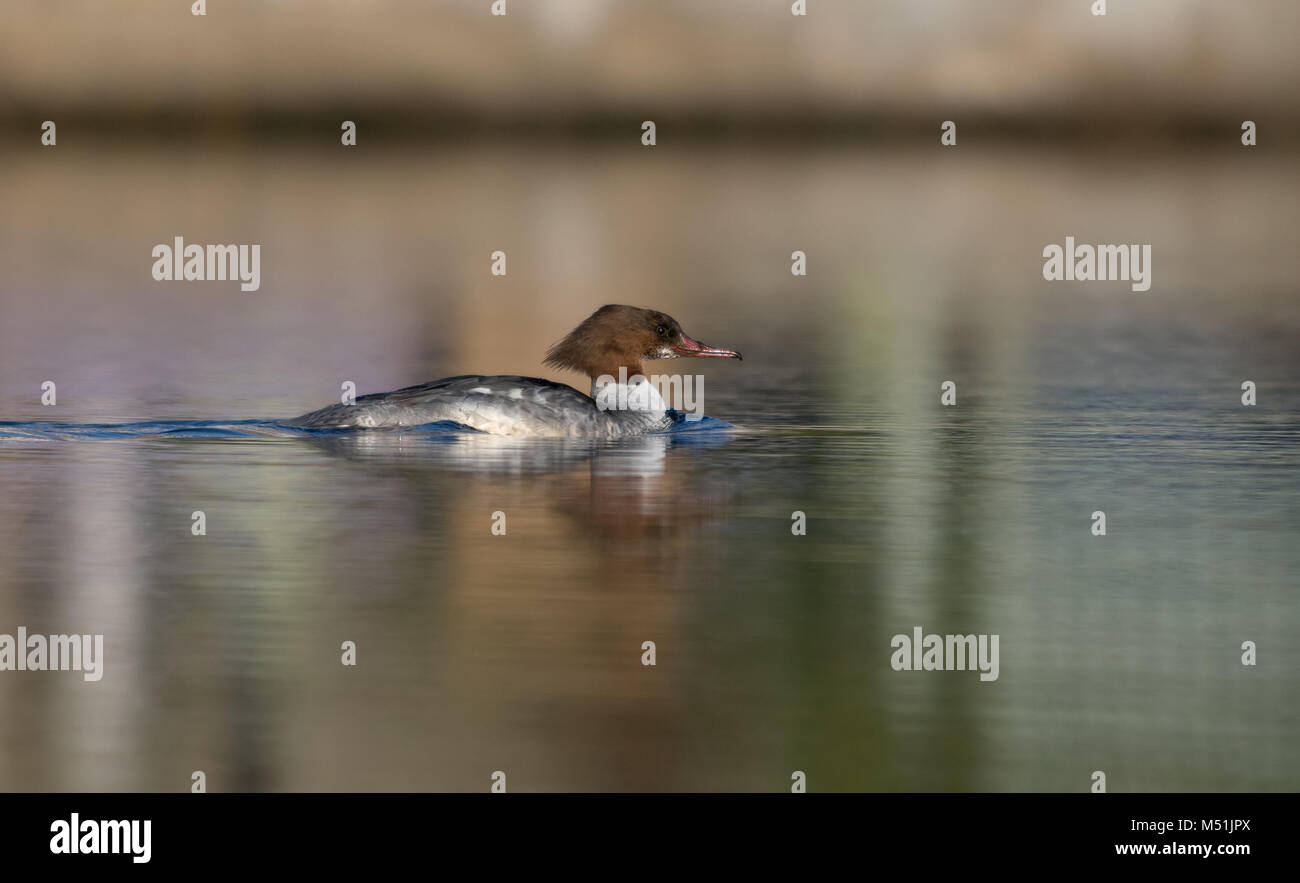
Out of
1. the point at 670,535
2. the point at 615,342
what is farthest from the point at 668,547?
the point at 615,342

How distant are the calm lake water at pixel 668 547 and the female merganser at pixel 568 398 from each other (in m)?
0.16

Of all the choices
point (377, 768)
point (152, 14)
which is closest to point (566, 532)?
point (377, 768)

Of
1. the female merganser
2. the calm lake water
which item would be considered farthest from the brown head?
the calm lake water

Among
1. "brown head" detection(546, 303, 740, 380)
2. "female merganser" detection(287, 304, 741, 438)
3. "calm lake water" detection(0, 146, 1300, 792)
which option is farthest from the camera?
"brown head" detection(546, 303, 740, 380)

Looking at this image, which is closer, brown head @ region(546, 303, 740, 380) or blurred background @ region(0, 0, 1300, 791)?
blurred background @ region(0, 0, 1300, 791)

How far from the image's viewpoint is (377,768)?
20.3 ft

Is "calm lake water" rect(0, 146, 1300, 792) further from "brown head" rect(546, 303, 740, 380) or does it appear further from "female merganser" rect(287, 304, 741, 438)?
"brown head" rect(546, 303, 740, 380)

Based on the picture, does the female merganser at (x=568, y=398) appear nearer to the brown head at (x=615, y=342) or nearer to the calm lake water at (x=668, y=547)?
the brown head at (x=615, y=342)

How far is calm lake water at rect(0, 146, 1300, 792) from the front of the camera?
6.46 m

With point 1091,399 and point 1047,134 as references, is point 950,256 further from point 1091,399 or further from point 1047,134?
point 1047,134

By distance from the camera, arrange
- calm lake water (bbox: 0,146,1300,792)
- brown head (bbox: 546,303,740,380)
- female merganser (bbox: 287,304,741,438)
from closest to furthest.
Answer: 1. calm lake water (bbox: 0,146,1300,792)
2. female merganser (bbox: 287,304,741,438)
3. brown head (bbox: 546,303,740,380)

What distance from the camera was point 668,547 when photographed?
924 centimetres

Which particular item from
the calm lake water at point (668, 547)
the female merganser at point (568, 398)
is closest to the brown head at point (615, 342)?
the female merganser at point (568, 398)
